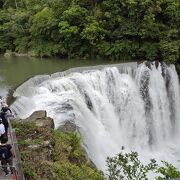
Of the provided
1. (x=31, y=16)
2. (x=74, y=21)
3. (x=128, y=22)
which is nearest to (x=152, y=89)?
(x=128, y=22)

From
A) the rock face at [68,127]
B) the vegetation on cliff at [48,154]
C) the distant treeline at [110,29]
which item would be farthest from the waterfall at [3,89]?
the distant treeline at [110,29]

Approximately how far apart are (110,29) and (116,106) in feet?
33.0

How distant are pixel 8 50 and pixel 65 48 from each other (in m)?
9.44

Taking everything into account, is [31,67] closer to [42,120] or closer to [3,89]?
[3,89]

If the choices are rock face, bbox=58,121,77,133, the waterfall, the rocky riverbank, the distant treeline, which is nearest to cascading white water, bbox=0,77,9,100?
the waterfall

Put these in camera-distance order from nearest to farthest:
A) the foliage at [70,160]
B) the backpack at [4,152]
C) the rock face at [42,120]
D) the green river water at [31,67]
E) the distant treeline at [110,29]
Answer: the backpack at [4,152] → the foliage at [70,160] → the rock face at [42,120] → the green river water at [31,67] → the distant treeline at [110,29]

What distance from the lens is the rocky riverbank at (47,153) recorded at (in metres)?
9.68

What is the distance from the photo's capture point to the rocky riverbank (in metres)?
9.68

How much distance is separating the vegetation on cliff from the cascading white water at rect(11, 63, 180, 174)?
3071mm

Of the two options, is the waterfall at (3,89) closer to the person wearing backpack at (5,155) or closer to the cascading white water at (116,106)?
the cascading white water at (116,106)

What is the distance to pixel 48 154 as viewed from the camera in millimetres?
10648

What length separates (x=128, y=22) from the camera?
2830 centimetres

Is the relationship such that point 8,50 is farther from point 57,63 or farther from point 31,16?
point 57,63

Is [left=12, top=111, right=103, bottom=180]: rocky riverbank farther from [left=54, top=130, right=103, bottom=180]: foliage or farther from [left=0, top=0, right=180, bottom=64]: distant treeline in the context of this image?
[left=0, top=0, right=180, bottom=64]: distant treeline
